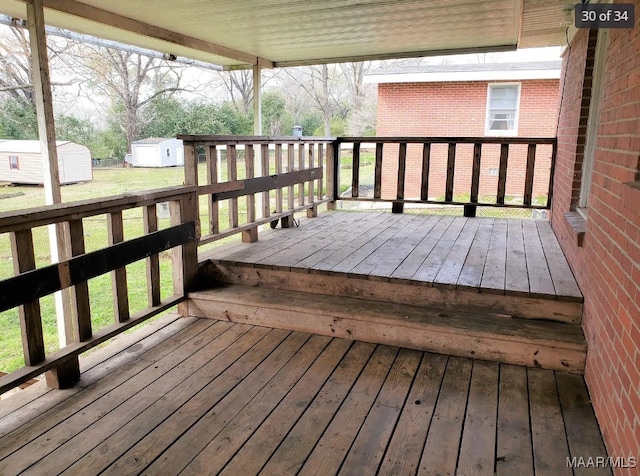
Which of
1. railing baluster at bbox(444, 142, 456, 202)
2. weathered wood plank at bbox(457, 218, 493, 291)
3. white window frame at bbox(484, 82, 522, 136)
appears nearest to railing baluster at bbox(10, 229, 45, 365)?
weathered wood plank at bbox(457, 218, 493, 291)

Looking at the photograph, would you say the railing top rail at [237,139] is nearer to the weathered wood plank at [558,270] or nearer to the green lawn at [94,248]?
the green lawn at [94,248]

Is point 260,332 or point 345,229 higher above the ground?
point 345,229

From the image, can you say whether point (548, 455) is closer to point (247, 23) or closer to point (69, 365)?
point (69, 365)

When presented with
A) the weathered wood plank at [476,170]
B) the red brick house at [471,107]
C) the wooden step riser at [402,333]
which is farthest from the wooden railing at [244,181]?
the red brick house at [471,107]

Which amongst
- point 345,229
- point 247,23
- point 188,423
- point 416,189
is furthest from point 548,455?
point 416,189

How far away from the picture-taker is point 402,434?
5.71 ft

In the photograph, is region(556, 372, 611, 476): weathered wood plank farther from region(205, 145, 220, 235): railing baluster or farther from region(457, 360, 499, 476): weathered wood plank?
region(205, 145, 220, 235): railing baluster

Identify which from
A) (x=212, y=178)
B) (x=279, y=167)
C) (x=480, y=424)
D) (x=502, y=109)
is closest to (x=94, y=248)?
(x=279, y=167)

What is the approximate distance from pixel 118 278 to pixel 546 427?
2.03 m

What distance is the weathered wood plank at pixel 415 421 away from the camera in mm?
1577

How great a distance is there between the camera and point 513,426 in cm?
179

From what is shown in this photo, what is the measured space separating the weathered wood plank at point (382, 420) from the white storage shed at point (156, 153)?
923cm

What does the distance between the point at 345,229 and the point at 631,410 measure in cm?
305

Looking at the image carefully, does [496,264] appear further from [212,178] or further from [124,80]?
[124,80]
